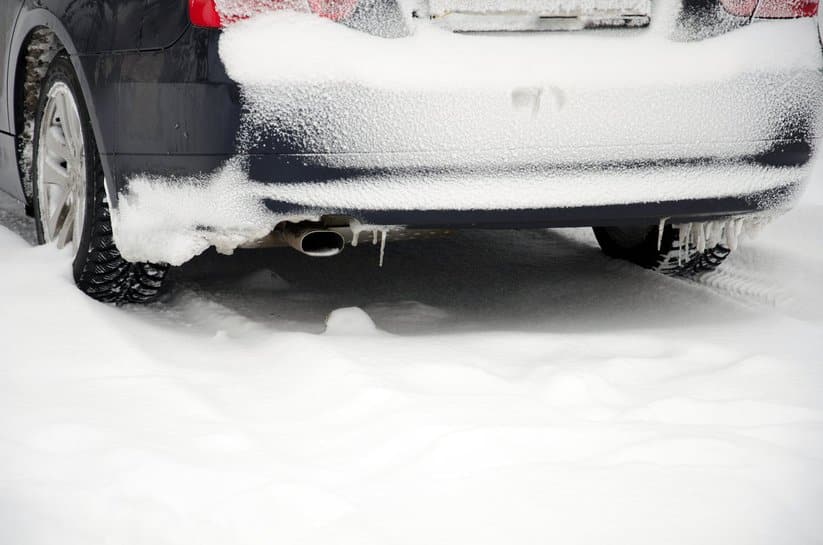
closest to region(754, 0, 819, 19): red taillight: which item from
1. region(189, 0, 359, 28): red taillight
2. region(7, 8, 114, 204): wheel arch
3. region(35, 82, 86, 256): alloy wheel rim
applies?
region(189, 0, 359, 28): red taillight

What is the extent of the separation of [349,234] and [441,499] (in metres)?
1.08

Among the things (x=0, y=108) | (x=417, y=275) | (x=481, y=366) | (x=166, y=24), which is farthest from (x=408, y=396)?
(x=0, y=108)

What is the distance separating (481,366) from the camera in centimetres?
276

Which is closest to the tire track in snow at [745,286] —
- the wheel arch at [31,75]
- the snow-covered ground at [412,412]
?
the snow-covered ground at [412,412]

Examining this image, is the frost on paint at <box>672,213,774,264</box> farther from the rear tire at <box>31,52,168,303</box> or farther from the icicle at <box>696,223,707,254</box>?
the rear tire at <box>31,52,168,303</box>

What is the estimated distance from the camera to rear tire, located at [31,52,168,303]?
326 cm

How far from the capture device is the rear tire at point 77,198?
326cm

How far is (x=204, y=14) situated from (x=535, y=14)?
0.84 meters

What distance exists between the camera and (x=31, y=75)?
3.84 m

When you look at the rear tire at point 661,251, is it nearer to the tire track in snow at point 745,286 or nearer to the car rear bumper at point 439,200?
the tire track in snow at point 745,286

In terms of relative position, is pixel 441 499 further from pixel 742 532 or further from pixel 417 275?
pixel 417 275

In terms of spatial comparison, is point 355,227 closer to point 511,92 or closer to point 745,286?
point 511,92

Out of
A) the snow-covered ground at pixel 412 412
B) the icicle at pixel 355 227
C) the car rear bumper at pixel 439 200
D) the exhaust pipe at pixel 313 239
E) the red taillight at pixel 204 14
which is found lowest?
the snow-covered ground at pixel 412 412

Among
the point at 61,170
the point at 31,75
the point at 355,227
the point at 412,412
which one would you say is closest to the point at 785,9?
the point at 355,227
